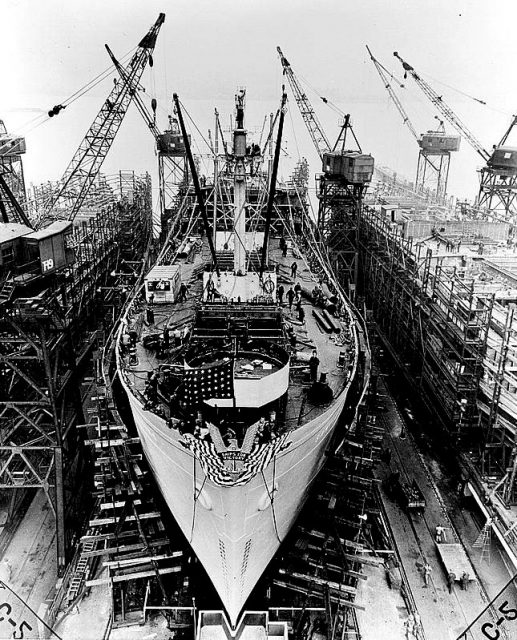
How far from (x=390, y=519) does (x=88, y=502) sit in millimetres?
11561

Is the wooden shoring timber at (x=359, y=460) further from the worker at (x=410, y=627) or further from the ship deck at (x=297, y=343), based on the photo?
the worker at (x=410, y=627)

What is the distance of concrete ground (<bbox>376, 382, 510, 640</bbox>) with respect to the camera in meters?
→ 16.7

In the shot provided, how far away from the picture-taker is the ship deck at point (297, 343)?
16.6 metres

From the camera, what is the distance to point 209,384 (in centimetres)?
1480

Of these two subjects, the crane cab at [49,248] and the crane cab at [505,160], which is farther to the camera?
the crane cab at [505,160]

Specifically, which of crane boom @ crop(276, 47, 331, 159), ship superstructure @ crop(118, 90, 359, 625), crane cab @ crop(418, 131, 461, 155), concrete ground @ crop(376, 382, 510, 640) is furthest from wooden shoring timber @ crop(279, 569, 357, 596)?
crane cab @ crop(418, 131, 461, 155)

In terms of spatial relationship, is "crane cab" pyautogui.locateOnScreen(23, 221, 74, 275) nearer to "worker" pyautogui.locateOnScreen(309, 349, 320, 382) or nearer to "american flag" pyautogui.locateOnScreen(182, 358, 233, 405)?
Answer: "american flag" pyautogui.locateOnScreen(182, 358, 233, 405)

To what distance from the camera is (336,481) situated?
17469 mm

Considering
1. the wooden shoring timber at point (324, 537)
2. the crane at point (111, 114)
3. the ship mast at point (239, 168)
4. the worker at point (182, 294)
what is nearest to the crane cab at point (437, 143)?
the crane at point (111, 114)

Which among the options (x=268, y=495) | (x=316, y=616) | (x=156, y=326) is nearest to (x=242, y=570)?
(x=268, y=495)

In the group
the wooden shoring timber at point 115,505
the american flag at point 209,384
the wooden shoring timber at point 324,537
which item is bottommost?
the wooden shoring timber at point 324,537

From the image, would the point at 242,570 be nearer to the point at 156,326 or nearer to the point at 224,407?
the point at 224,407

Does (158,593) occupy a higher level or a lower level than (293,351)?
lower

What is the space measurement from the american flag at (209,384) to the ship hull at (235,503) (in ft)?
3.70
